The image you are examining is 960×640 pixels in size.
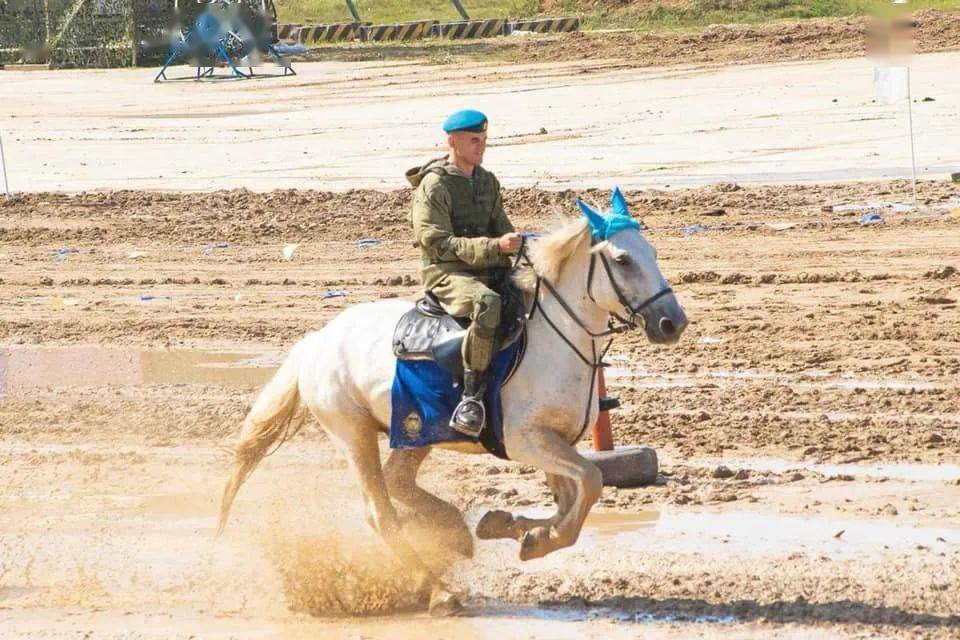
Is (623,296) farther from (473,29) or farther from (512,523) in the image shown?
(473,29)

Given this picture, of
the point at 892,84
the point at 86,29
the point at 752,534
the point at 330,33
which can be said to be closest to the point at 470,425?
the point at 752,534

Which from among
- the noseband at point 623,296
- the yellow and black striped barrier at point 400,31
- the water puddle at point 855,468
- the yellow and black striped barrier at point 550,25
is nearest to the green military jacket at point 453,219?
the noseband at point 623,296

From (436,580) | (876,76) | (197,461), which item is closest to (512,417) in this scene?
(436,580)

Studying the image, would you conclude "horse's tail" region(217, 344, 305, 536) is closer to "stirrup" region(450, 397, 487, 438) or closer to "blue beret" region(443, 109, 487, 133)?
"stirrup" region(450, 397, 487, 438)

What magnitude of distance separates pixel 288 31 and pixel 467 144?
47.6m

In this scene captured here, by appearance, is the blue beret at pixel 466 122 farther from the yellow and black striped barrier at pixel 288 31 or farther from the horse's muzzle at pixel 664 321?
the yellow and black striped barrier at pixel 288 31

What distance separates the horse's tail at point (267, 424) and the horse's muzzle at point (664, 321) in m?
2.08

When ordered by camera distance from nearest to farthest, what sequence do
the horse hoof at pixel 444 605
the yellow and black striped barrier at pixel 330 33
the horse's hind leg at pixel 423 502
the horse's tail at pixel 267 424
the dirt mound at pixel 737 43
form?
1. the horse hoof at pixel 444 605
2. the horse's hind leg at pixel 423 502
3. the horse's tail at pixel 267 424
4. the dirt mound at pixel 737 43
5. the yellow and black striped barrier at pixel 330 33

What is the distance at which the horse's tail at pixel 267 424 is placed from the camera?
7863mm

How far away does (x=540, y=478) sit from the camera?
30.4 feet

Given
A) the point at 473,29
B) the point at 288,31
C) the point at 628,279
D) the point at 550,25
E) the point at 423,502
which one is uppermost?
the point at 628,279

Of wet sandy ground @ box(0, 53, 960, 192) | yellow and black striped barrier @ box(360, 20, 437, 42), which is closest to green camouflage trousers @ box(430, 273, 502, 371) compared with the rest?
wet sandy ground @ box(0, 53, 960, 192)

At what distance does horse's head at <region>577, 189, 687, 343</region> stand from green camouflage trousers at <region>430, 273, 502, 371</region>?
457 millimetres

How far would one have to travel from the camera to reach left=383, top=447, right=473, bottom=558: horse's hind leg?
7578 mm
